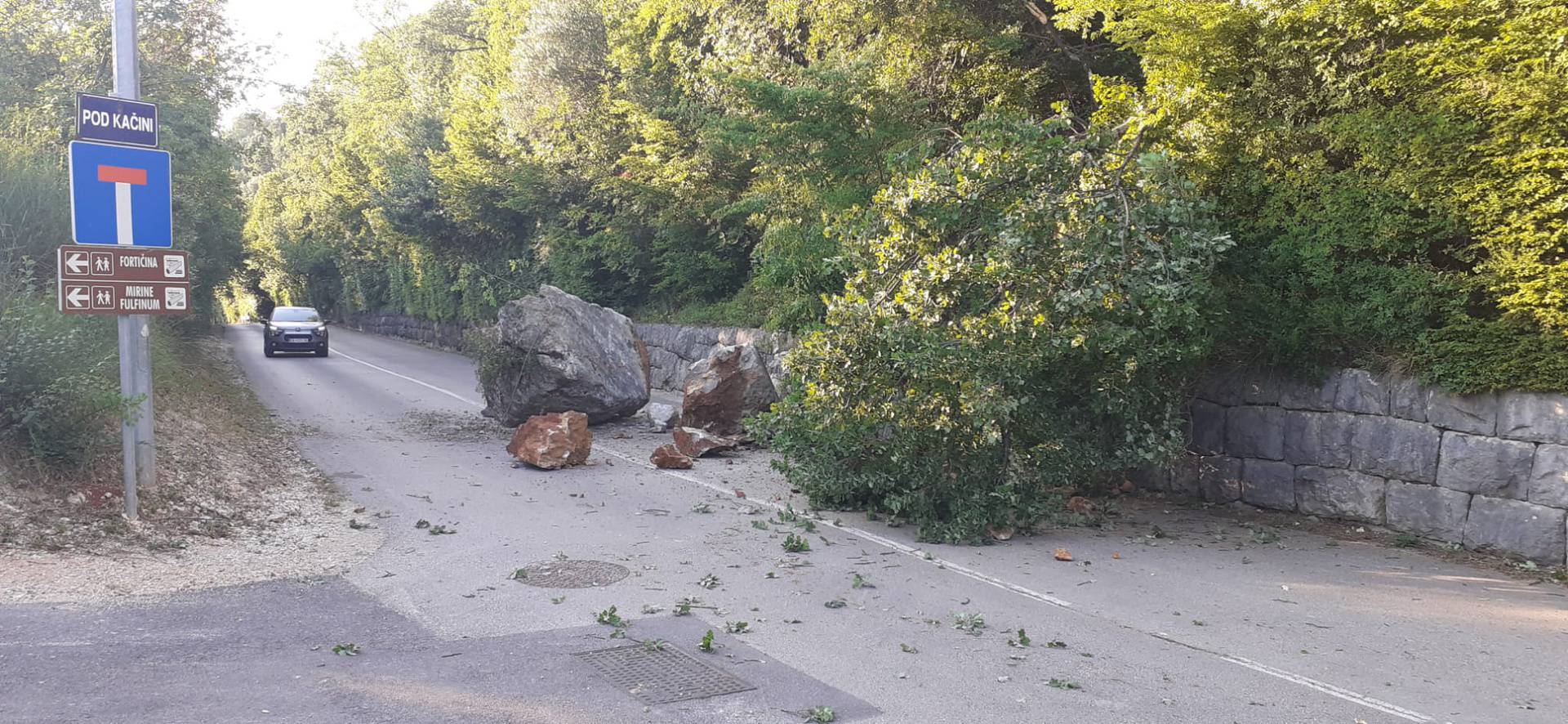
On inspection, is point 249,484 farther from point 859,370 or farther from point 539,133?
point 539,133

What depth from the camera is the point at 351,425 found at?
14.8 m

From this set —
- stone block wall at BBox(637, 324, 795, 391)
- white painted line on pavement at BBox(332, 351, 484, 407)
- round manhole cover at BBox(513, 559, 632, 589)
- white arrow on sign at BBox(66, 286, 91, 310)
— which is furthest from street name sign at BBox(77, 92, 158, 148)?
stone block wall at BBox(637, 324, 795, 391)

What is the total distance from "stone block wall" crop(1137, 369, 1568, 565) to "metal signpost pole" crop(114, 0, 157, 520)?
9164 mm

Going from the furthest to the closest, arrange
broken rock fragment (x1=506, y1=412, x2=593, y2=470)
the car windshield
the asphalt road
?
the car windshield, broken rock fragment (x1=506, y1=412, x2=593, y2=470), the asphalt road

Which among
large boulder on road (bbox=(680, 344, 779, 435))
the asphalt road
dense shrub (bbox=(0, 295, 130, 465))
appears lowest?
the asphalt road

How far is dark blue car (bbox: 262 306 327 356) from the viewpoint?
29.2 meters

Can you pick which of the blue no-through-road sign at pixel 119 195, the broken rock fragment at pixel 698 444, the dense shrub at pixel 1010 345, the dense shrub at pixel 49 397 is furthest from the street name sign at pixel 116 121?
the broken rock fragment at pixel 698 444

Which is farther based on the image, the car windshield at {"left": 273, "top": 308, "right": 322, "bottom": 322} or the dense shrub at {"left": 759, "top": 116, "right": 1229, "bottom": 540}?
the car windshield at {"left": 273, "top": 308, "right": 322, "bottom": 322}

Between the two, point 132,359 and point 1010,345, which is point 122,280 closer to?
point 132,359

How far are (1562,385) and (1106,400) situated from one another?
10.2ft

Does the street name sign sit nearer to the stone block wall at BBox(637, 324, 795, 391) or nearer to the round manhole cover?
the round manhole cover

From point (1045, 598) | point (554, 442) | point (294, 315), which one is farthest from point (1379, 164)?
point (294, 315)

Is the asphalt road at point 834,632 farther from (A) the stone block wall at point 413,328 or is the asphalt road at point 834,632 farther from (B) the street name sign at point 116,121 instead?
(A) the stone block wall at point 413,328

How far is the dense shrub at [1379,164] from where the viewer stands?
7426 millimetres
